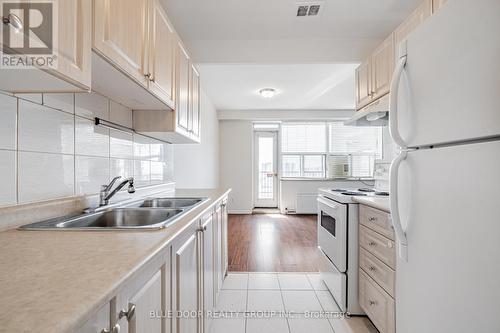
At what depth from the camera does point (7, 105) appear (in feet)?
3.04

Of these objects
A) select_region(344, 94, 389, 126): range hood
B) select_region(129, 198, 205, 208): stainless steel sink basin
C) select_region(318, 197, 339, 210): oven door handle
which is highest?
select_region(344, 94, 389, 126): range hood

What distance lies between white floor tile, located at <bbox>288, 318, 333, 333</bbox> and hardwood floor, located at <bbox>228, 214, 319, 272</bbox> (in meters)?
0.90

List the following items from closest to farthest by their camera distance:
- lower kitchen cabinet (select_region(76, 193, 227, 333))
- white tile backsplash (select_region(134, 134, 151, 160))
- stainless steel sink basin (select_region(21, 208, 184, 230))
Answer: lower kitchen cabinet (select_region(76, 193, 227, 333))
stainless steel sink basin (select_region(21, 208, 184, 230))
white tile backsplash (select_region(134, 134, 151, 160))

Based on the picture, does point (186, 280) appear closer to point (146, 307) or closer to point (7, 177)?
point (146, 307)

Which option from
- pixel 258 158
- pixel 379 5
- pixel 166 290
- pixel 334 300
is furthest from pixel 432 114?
pixel 258 158

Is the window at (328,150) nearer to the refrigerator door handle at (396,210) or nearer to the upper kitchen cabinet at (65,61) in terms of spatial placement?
the refrigerator door handle at (396,210)

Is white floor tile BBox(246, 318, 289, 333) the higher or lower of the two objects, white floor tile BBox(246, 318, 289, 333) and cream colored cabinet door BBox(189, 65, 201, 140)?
the lower

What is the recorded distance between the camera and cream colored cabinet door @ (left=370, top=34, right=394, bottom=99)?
2.09 metres

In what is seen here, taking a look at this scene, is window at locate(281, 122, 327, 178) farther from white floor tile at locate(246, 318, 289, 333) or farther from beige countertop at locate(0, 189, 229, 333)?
beige countertop at locate(0, 189, 229, 333)

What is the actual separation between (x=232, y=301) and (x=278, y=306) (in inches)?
15.1

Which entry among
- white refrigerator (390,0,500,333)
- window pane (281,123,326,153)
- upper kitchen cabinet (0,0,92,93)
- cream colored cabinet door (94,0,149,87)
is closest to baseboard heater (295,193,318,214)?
window pane (281,123,326,153)

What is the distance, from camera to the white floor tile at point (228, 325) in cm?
177

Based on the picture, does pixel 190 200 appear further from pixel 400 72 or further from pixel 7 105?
pixel 400 72

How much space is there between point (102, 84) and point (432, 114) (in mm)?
1472
